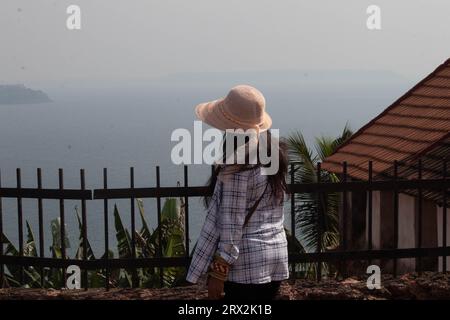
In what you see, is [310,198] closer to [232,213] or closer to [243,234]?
[243,234]

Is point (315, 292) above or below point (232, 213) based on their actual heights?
below

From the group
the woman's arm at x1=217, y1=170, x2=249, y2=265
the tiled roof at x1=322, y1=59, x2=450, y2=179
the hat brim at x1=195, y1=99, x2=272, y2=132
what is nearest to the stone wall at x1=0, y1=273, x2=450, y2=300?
the woman's arm at x1=217, y1=170, x2=249, y2=265

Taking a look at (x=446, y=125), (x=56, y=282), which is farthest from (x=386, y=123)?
(x=56, y=282)

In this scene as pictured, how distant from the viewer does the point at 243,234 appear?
516cm

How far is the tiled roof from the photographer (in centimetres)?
1302

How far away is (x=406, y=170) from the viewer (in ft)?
40.8

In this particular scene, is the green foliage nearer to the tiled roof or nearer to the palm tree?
the tiled roof

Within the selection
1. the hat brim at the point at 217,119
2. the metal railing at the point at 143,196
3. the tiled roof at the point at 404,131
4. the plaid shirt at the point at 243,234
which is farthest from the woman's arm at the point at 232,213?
the tiled roof at the point at 404,131

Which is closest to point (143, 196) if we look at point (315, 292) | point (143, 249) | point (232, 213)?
point (315, 292)

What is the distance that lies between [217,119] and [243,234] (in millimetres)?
727

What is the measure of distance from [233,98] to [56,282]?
7454mm

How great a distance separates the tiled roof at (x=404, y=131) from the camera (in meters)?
13.0

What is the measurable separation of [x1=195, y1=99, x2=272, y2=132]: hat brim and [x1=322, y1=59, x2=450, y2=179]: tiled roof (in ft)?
25.5
